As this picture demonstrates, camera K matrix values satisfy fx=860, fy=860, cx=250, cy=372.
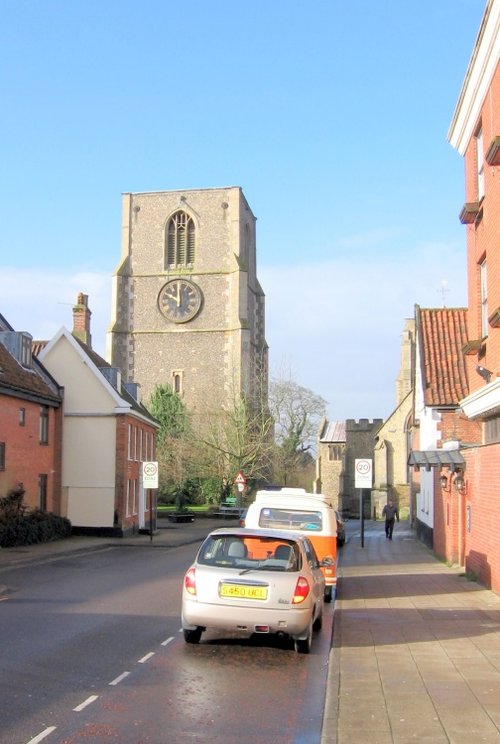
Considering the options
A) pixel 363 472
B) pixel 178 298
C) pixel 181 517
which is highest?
pixel 178 298

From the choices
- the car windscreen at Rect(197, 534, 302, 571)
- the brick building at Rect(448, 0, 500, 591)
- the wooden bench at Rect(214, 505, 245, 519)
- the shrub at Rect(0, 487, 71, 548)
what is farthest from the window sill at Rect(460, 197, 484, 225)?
the wooden bench at Rect(214, 505, 245, 519)

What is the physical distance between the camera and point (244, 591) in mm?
9938

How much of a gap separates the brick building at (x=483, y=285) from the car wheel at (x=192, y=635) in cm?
690

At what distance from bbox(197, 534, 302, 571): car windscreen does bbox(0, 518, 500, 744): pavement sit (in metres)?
1.22

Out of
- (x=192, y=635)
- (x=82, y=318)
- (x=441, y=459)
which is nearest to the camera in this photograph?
(x=192, y=635)

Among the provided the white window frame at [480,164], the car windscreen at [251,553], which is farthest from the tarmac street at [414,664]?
the white window frame at [480,164]

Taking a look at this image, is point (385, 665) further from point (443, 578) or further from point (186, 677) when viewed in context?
point (443, 578)

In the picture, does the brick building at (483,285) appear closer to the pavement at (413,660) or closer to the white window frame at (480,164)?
the white window frame at (480,164)

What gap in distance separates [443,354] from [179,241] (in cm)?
4820

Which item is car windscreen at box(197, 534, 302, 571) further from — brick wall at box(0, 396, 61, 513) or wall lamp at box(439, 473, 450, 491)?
brick wall at box(0, 396, 61, 513)

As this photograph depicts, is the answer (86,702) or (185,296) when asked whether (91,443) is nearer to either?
(86,702)

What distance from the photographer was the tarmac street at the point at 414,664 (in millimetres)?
6730

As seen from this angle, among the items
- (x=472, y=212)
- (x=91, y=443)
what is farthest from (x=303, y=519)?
(x=91, y=443)

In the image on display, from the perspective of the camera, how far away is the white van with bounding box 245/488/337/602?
1560 centimetres
